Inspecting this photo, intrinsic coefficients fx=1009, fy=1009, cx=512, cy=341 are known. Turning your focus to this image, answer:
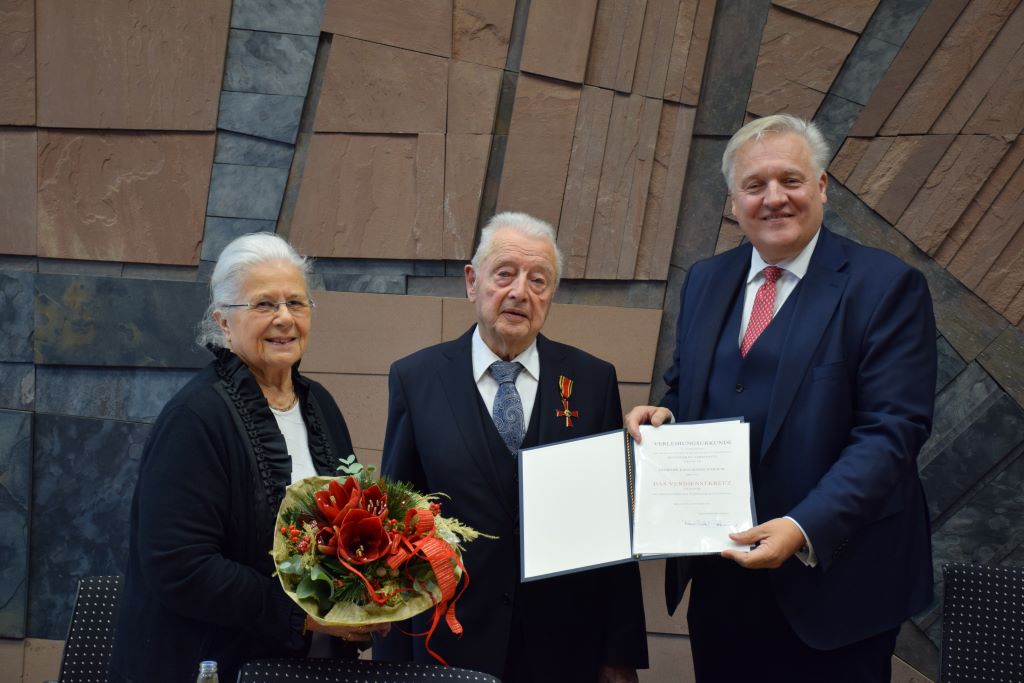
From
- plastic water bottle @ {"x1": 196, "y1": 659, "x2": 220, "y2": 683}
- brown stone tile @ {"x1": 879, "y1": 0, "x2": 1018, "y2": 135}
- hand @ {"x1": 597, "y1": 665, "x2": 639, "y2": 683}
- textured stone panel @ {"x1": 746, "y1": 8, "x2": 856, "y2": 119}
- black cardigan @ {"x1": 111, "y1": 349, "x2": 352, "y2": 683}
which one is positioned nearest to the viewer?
plastic water bottle @ {"x1": 196, "y1": 659, "x2": 220, "y2": 683}

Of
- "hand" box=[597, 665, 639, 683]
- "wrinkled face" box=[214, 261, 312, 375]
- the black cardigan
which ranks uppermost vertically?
"wrinkled face" box=[214, 261, 312, 375]

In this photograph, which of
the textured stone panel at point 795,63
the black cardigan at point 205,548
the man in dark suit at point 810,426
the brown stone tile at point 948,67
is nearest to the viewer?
the black cardigan at point 205,548

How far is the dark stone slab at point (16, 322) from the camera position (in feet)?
11.9

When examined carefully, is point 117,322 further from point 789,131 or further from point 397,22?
point 789,131

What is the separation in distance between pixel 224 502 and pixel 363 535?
1.13ft

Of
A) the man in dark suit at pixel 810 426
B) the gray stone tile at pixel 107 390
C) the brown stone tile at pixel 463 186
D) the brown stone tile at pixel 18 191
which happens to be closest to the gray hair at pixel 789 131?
the man in dark suit at pixel 810 426

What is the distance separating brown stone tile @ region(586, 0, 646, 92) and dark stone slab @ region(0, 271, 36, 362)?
2153 mm

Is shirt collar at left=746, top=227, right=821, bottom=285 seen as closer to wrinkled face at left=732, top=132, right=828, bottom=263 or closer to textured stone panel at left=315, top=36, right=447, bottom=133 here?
wrinkled face at left=732, top=132, right=828, bottom=263

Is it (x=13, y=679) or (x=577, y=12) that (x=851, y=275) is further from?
(x=13, y=679)

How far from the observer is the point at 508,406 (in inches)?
94.7

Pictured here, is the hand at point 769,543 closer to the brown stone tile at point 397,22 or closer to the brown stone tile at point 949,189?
the brown stone tile at point 949,189

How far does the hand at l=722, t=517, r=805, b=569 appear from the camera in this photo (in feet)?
6.51

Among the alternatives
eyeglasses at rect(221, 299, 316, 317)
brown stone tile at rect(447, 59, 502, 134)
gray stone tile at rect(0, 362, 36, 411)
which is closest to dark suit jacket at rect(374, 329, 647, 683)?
eyeglasses at rect(221, 299, 316, 317)

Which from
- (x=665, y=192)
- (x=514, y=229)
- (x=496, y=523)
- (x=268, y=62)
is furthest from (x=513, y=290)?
(x=268, y=62)
